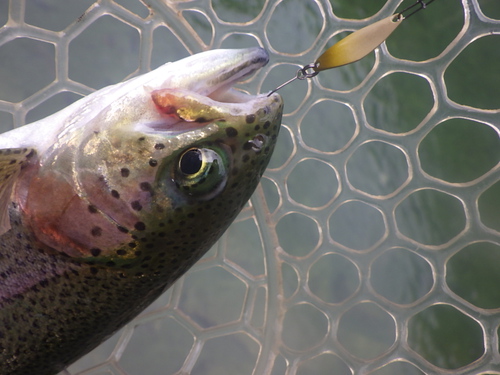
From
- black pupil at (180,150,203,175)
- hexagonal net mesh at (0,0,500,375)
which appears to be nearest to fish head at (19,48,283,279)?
black pupil at (180,150,203,175)

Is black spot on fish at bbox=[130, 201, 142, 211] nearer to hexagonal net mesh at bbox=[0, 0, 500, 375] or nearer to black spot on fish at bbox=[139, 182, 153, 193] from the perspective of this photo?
black spot on fish at bbox=[139, 182, 153, 193]

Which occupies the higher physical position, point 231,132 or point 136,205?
point 231,132

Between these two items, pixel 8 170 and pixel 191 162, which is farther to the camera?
pixel 8 170

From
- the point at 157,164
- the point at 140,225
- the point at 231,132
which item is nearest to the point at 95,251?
the point at 140,225

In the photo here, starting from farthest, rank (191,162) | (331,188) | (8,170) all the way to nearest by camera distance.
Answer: (331,188) → (8,170) → (191,162)

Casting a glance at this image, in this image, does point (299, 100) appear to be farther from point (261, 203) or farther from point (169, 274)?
point (169, 274)

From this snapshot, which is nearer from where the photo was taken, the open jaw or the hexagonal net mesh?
the open jaw

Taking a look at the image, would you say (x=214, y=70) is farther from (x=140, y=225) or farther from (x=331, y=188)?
(x=331, y=188)
